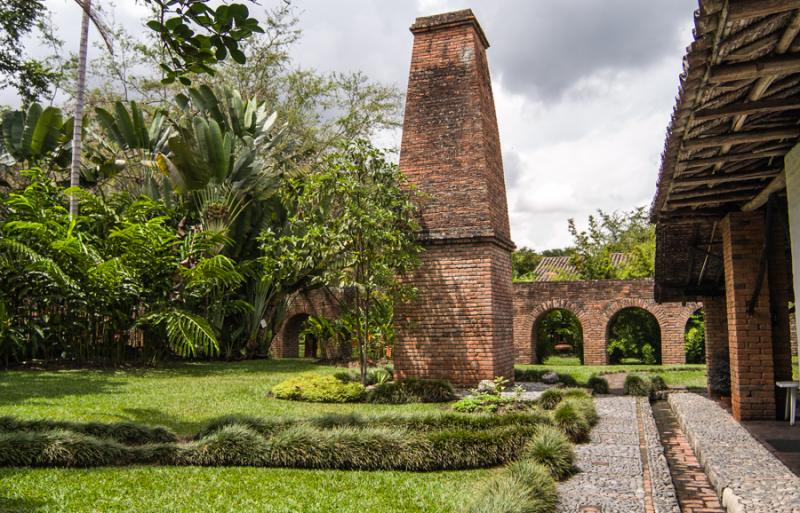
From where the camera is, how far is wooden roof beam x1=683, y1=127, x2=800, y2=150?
489 centimetres

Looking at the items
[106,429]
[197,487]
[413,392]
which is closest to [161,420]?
[106,429]

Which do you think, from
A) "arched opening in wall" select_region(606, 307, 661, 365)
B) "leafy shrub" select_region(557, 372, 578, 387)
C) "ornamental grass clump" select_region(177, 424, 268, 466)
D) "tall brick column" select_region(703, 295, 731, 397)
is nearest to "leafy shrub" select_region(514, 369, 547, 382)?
"leafy shrub" select_region(557, 372, 578, 387)

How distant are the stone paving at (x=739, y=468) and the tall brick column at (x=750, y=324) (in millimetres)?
394

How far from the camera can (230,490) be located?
16.6ft

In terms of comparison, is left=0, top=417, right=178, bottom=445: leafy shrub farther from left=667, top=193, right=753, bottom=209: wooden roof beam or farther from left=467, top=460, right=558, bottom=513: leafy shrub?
left=667, top=193, right=753, bottom=209: wooden roof beam

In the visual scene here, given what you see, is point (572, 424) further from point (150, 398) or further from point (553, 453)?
point (150, 398)

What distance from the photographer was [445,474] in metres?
5.81

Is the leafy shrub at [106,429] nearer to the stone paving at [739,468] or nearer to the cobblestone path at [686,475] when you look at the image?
the cobblestone path at [686,475]

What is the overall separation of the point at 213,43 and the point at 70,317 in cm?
1086

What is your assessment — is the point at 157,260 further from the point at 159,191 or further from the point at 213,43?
the point at 213,43

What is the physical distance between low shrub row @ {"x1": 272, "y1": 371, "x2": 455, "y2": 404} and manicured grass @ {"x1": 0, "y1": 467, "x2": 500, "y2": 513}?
13.8ft

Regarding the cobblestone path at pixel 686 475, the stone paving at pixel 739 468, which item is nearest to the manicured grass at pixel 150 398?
the cobblestone path at pixel 686 475

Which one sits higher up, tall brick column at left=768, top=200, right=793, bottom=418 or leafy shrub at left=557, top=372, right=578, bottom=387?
tall brick column at left=768, top=200, right=793, bottom=418

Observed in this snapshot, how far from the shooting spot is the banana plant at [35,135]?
49.5ft
